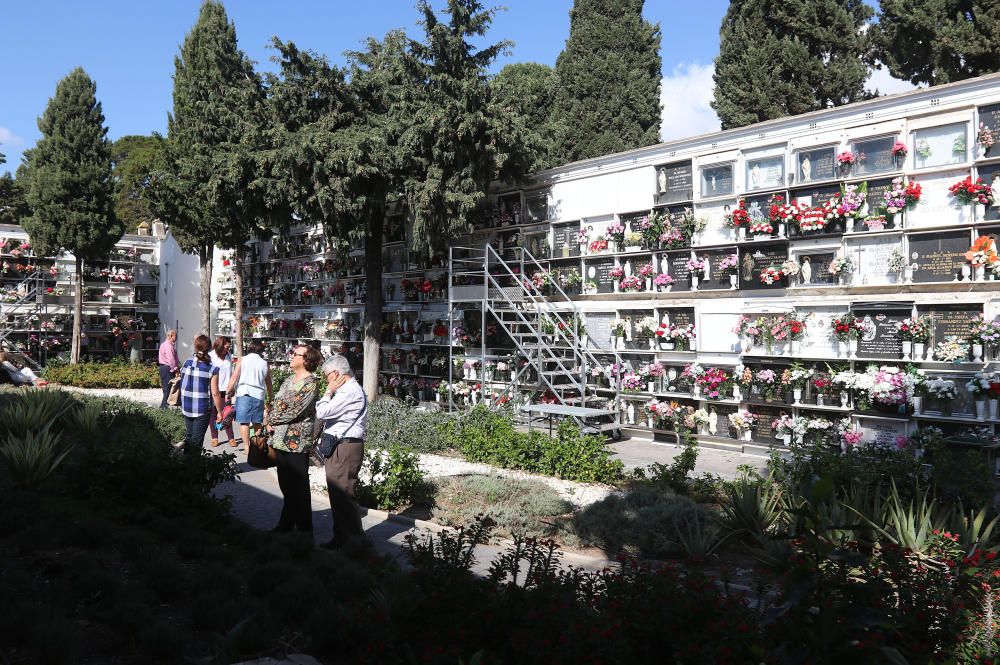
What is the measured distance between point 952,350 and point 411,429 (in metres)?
8.16

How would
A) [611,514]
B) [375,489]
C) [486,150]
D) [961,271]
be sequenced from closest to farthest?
1. [611,514]
2. [375,489]
3. [961,271]
4. [486,150]

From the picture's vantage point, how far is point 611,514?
291 inches

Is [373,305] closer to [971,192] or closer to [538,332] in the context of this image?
[538,332]

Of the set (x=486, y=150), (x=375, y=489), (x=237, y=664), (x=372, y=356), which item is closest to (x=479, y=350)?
(x=372, y=356)

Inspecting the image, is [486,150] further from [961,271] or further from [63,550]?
[63,550]

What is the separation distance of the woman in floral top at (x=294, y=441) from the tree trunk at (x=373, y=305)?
1127 centimetres

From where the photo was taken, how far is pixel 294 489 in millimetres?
6750

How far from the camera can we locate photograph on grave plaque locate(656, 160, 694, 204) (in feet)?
45.9

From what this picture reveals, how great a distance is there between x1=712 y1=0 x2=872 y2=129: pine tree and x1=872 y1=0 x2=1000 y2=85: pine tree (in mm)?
775

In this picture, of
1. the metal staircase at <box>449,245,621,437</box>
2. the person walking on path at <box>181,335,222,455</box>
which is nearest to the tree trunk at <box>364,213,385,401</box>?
the metal staircase at <box>449,245,621,437</box>

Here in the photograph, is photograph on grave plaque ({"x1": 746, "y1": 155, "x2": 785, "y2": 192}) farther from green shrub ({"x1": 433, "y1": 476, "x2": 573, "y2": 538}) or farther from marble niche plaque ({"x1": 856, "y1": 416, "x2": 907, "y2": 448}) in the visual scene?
green shrub ({"x1": 433, "y1": 476, "x2": 573, "y2": 538})

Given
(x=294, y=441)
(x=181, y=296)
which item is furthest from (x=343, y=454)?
(x=181, y=296)

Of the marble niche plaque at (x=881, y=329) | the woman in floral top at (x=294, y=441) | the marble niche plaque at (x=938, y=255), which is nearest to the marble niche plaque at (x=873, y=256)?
the marble niche plaque at (x=938, y=255)

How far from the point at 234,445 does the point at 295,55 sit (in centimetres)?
863
